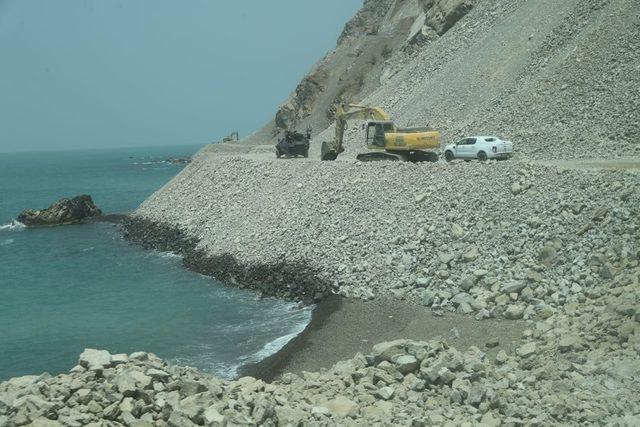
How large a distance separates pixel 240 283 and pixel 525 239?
11.0 m

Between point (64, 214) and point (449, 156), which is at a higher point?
point (449, 156)

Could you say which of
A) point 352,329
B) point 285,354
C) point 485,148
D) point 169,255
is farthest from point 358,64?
point 285,354

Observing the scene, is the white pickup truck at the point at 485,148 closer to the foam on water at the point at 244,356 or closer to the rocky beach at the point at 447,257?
the rocky beach at the point at 447,257

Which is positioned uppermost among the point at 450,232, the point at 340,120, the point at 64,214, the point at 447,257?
the point at 340,120

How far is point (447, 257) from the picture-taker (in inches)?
834

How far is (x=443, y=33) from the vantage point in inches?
2005

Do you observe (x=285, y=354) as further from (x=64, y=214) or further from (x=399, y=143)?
(x=64, y=214)

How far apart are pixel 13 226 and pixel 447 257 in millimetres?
40856

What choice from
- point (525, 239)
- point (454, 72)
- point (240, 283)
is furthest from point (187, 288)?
point (454, 72)

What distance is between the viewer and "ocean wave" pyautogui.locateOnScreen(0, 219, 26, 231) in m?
50.7

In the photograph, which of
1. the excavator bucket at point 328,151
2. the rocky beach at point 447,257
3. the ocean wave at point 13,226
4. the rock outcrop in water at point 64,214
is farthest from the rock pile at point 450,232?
the ocean wave at point 13,226

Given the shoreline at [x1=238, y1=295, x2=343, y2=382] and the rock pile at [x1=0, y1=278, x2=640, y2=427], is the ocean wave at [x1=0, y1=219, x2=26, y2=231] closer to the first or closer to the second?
the shoreline at [x1=238, y1=295, x2=343, y2=382]

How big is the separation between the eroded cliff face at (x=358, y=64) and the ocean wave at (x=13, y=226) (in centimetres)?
2547

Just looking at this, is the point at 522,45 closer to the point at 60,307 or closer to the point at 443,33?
the point at 443,33
